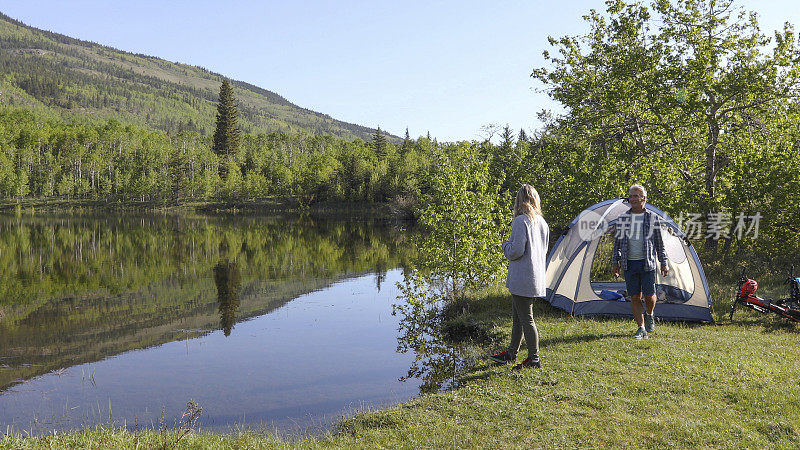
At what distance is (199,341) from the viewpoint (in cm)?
1475

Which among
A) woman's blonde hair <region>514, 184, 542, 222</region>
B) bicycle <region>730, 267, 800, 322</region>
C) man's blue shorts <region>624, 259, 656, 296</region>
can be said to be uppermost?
woman's blonde hair <region>514, 184, 542, 222</region>

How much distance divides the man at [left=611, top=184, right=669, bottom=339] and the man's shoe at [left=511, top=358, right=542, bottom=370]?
7.91 feet

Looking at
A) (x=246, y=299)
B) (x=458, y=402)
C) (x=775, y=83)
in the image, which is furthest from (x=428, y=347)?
(x=775, y=83)

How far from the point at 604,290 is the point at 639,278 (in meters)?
3.22

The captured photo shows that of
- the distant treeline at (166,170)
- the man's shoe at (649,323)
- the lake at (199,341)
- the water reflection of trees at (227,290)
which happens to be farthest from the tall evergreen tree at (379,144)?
the man's shoe at (649,323)

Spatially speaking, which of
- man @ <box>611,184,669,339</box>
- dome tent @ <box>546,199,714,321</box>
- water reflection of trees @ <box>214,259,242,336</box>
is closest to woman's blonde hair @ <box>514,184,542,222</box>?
man @ <box>611,184,669,339</box>

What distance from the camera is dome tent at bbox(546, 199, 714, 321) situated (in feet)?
35.4

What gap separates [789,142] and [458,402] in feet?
44.7

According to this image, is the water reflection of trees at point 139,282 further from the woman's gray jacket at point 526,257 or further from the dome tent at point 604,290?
the woman's gray jacket at point 526,257

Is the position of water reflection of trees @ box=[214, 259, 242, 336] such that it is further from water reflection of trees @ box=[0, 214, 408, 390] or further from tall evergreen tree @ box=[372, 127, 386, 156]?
tall evergreen tree @ box=[372, 127, 386, 156]

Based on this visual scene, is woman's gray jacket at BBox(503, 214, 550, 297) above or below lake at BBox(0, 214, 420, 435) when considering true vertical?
above

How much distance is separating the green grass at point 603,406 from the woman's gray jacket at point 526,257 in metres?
1.35

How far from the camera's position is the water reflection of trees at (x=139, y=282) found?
14930mm

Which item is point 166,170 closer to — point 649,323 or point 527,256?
point 649,323
